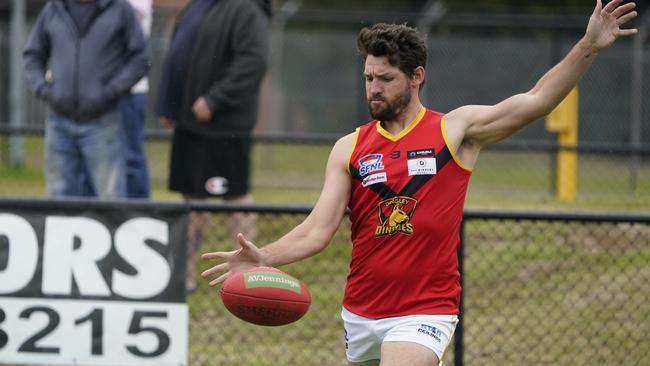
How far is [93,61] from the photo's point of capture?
8.48 metres

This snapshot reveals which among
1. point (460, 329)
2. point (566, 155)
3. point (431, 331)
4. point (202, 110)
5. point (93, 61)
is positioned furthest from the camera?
point (566, 155)

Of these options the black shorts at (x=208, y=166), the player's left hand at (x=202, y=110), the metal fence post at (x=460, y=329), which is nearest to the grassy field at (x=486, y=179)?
the black shorts at (x=208, y=166)

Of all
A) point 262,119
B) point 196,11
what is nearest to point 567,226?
point 196,11

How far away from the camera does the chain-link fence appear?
7.09 meters

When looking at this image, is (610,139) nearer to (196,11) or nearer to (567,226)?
(567,226)

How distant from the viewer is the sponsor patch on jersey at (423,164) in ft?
16.9

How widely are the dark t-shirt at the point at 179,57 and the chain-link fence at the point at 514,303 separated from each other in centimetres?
100

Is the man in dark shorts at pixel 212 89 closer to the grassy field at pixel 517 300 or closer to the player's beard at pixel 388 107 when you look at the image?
the grassy field at pixel 517 300

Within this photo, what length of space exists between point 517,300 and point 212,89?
2.70m

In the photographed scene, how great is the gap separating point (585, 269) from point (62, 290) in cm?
389

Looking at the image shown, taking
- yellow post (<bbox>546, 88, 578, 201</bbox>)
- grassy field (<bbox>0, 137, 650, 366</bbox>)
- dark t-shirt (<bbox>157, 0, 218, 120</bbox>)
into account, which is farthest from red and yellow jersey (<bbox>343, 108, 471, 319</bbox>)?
yellow post (<bbox>546, 88, 578, 201</bbox>)

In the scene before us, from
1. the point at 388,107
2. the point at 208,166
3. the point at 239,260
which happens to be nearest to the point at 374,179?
the point at 388,107

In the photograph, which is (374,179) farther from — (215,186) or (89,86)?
(89,86)

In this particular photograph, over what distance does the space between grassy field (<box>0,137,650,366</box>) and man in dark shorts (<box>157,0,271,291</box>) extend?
532 mm
